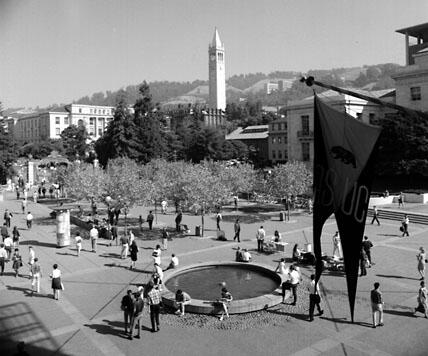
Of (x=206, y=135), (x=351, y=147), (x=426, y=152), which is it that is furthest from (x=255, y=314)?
(x=206, y=135)

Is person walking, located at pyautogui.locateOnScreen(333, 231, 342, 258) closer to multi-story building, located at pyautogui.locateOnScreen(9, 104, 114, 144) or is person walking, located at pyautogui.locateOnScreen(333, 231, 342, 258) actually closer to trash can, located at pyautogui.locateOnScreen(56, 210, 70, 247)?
trash can, located at pyautogui.locateOnScreen(56, 210, 70, 247)

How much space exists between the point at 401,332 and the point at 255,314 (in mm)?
4311

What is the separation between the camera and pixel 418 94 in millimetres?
54438

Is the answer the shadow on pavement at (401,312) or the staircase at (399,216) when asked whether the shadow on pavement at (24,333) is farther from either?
the staircase at (399,216)

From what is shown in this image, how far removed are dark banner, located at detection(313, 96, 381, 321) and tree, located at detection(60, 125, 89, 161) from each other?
9771cm

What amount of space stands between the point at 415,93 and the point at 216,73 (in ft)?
385

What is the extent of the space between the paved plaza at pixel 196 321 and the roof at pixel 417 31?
181 ft

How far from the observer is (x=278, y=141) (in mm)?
86750

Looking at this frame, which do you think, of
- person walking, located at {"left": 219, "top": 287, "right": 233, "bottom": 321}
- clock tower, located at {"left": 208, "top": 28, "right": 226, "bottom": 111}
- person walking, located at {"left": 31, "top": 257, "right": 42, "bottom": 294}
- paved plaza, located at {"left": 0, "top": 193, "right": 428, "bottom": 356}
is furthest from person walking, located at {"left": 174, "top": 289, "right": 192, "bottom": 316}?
clock tower, located at {"left": 208, "top": 28, "right": 226, "bottom": 111}

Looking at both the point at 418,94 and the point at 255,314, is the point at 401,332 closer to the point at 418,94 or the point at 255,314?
the point at 255,314

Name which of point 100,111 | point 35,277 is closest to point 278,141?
point 35,277

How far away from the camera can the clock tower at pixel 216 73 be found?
545 feet

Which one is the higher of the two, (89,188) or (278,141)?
(278,141)

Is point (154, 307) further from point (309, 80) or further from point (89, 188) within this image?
point (89, 188)
